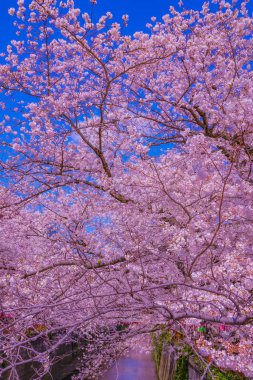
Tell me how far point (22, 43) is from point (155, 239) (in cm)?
507

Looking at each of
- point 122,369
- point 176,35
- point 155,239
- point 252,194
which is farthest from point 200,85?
point 122,369

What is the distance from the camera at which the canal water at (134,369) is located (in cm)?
2342

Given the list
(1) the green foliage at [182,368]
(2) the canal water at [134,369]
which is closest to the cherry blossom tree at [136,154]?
(1) the green foliage at [182,368]

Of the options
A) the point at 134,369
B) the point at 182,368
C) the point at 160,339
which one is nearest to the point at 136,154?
the point at 182,368

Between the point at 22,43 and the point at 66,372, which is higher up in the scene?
the point at 22,43

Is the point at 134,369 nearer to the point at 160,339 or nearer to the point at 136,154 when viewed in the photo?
the point at 160,339

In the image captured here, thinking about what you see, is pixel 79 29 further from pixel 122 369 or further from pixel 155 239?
pixel 122 369

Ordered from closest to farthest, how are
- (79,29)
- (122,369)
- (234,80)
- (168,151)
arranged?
1. (79,29)
2. (234,80)
3. (168,151)
4. (122,369)

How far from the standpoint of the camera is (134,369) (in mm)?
26531

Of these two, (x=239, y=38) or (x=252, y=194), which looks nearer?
(x=252, y=194)

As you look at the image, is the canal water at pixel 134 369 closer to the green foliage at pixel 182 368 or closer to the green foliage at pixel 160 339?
the green foliage at pixel 160 339

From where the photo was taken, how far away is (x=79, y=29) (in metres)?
7.41

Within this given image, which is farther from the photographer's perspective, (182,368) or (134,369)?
(134,369)

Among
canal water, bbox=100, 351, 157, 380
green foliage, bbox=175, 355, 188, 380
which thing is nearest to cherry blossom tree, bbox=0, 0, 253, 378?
green foliage, bbox=175, 355, 188, 380
